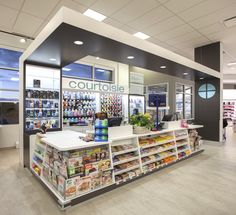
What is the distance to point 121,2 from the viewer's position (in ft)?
12.3

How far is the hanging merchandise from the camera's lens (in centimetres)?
700

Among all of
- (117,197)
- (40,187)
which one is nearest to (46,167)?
(40,187)

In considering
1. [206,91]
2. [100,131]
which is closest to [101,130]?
[100,131]

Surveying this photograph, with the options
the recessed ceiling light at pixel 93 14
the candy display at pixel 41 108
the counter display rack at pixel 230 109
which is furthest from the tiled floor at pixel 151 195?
the counter display rack at pixel 230 109

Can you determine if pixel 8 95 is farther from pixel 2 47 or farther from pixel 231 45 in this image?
pixel 231 45

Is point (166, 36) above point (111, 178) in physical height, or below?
above

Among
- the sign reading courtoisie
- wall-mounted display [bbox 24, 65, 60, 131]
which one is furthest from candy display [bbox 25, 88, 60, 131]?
the sign reading courtoisie

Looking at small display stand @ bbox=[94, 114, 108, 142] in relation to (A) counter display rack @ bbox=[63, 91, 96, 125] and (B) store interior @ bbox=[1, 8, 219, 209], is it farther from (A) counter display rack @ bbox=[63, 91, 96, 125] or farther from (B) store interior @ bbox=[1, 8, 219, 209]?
(A) counter display rack @ bbox=[63, 91, 96, 125]

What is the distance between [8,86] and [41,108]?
8.59 ft

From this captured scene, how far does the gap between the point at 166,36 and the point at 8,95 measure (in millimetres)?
5644

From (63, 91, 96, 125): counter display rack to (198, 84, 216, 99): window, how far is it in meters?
4.14

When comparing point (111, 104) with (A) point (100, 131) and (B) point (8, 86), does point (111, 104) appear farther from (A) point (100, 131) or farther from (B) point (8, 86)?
(A) point (100, 131)

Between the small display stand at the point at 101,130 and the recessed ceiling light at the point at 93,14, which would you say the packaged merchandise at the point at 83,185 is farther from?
the recessed ceiling light at the point at 93,14

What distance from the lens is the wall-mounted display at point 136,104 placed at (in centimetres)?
796
